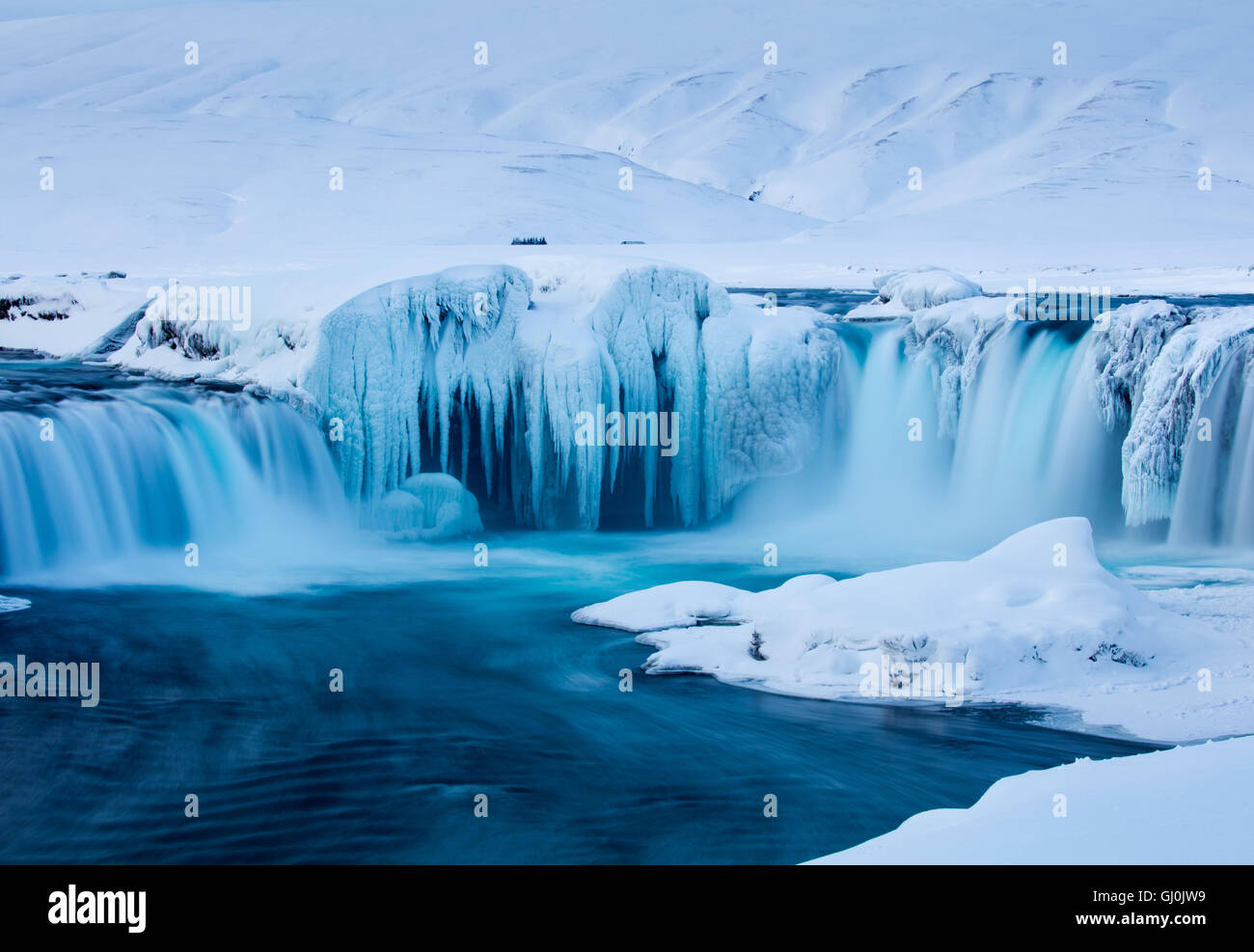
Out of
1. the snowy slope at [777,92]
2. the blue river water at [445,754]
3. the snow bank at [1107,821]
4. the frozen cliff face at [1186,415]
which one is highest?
the snowy slope at [777,92]

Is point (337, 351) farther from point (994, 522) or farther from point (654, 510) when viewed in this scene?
point (994, 522)

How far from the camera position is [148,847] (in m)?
7.10

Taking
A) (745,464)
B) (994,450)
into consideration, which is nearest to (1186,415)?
(994,450)

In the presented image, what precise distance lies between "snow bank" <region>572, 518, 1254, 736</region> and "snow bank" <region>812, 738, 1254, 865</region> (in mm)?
1918

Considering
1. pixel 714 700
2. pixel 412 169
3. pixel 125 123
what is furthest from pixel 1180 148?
pixel 714 700

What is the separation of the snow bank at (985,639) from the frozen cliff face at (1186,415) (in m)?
4.69

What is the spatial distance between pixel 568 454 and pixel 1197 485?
22.2 ft

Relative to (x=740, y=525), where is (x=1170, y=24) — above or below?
above

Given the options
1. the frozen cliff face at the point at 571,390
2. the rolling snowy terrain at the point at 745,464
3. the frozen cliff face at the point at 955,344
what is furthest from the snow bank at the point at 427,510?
the frozen cliff face at the point at 955,344

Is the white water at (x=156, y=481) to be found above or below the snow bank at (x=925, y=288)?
below

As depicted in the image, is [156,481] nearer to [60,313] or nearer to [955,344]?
[60,313]

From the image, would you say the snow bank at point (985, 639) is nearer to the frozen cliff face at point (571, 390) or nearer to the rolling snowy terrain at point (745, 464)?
the rolling snowy terrain at point (745, 464)

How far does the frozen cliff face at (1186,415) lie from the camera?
568 inches

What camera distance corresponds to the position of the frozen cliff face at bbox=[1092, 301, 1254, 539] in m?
14.4
